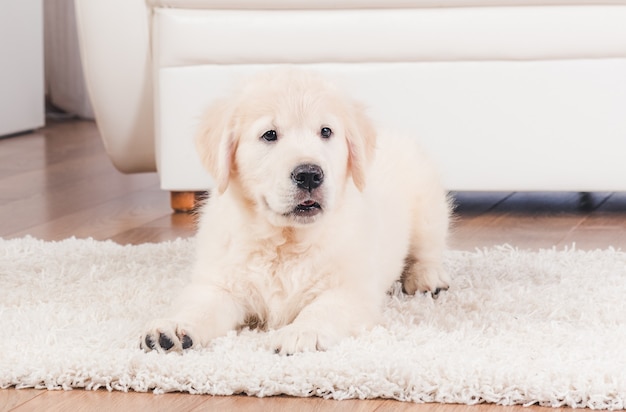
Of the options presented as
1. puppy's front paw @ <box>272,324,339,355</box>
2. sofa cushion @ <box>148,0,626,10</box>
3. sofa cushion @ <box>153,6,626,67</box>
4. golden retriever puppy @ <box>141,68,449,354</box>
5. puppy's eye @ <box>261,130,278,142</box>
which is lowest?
puppy's front paw @ <box>272,324,339,355</box>

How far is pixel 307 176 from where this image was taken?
1.60 m

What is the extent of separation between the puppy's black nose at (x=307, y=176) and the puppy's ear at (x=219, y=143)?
5.8 inches

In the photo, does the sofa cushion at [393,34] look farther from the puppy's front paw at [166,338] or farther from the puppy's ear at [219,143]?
the puppy's front paw at [166,338]

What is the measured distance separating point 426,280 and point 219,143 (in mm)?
552

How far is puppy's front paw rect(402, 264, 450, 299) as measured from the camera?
79.0 inches

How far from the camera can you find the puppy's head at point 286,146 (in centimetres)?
162

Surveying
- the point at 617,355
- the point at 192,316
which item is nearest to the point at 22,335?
the point at 192,316

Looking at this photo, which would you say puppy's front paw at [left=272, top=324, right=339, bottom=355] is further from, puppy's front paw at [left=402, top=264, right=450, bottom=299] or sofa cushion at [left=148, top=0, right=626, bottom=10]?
sofa cushion at [left=148, top=0, right=626, bottom=10]

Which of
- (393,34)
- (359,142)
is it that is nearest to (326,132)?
(359,142)

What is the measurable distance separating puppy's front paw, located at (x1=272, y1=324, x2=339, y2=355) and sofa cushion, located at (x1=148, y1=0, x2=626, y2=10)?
135cm

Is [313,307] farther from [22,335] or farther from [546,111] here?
[546,111]

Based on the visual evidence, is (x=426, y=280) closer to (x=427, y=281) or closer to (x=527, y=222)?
(x=427, y=281)

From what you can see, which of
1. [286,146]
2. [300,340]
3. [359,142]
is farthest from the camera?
[359,142]

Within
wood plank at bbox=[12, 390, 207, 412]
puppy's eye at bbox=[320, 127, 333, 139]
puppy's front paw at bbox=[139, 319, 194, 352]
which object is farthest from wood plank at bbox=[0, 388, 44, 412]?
puppy's eye at bbox=[320, 127, 333, 139]
